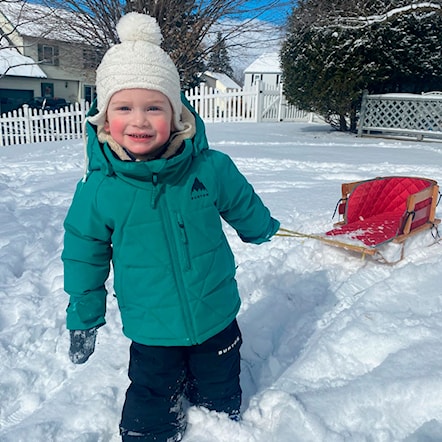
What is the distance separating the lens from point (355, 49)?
1072 centimetres

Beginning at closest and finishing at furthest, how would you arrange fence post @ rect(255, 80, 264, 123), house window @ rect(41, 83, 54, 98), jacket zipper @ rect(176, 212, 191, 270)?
1. jacket zipper @ rect(176, 212, 191, 270)
2. fence post @ rect(255, 80, 264, 123)
3. house window @ rect(41, 83, 54, 98)

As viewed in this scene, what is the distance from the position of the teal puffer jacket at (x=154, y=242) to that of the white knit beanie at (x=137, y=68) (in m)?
0.13

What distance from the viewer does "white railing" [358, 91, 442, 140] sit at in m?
10.4

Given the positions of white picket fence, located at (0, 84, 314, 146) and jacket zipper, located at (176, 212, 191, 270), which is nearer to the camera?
jacket zipper, located at (176, 212, 191, 270)

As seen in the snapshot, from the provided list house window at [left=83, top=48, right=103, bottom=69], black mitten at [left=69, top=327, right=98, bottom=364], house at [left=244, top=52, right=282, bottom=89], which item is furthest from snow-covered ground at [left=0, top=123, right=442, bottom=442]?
house at [left=244, top=52, right=282, bottom=89]

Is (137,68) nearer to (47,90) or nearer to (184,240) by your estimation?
(184,240)

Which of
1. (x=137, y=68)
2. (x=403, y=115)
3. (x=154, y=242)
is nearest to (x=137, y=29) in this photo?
(x=137, y=68)

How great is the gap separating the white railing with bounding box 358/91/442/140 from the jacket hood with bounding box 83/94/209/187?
10.5 meters

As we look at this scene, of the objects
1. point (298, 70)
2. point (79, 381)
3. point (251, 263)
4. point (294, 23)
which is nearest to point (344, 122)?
point (298, 70)

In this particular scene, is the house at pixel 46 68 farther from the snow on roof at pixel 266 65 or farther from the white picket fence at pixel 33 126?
the snow on roof at pixel 266 65

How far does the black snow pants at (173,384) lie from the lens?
1.60m

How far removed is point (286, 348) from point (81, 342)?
121 centimetres

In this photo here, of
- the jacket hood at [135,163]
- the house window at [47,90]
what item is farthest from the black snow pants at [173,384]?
the house window at [47,90]

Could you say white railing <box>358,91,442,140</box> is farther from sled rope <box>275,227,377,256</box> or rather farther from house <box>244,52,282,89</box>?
house <box>244,52,282,89</box>
